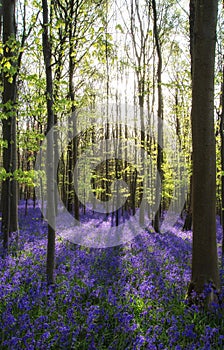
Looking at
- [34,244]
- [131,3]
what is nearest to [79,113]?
[131,3]

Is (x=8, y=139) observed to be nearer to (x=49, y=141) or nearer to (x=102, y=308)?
(x=49, y=141)

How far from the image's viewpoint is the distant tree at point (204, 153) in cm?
495

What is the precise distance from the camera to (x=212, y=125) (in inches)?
200

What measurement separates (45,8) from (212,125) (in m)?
3.46

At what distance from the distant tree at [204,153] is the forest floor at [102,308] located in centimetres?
61

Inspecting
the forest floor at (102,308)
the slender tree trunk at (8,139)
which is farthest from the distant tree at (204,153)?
the slender tree trunk at (8,139)

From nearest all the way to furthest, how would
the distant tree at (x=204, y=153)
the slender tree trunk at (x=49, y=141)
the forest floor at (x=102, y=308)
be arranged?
the forest floor at (x=102, y=308)
the distant tree at (x=204, y=153)
the slender tree trunk at (x=49, y=141)

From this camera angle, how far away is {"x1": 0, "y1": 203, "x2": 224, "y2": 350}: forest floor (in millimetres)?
3600

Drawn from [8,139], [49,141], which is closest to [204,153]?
[49,141]

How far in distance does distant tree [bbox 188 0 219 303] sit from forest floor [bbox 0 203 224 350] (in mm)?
606

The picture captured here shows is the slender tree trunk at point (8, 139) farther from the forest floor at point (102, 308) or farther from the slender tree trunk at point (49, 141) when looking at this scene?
the slender tree trunk at point (49, 141)

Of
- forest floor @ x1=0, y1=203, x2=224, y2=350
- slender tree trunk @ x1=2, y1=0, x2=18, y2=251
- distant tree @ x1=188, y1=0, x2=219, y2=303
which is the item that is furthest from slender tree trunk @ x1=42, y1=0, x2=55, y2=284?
distant tree @ x1=188, y1=0, x2=219, y2=303

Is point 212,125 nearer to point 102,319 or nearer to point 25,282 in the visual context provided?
point 102,319

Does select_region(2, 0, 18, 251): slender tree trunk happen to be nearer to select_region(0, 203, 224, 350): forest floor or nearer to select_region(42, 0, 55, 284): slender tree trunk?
select_region(0, 203, 224, 350): forest floor
